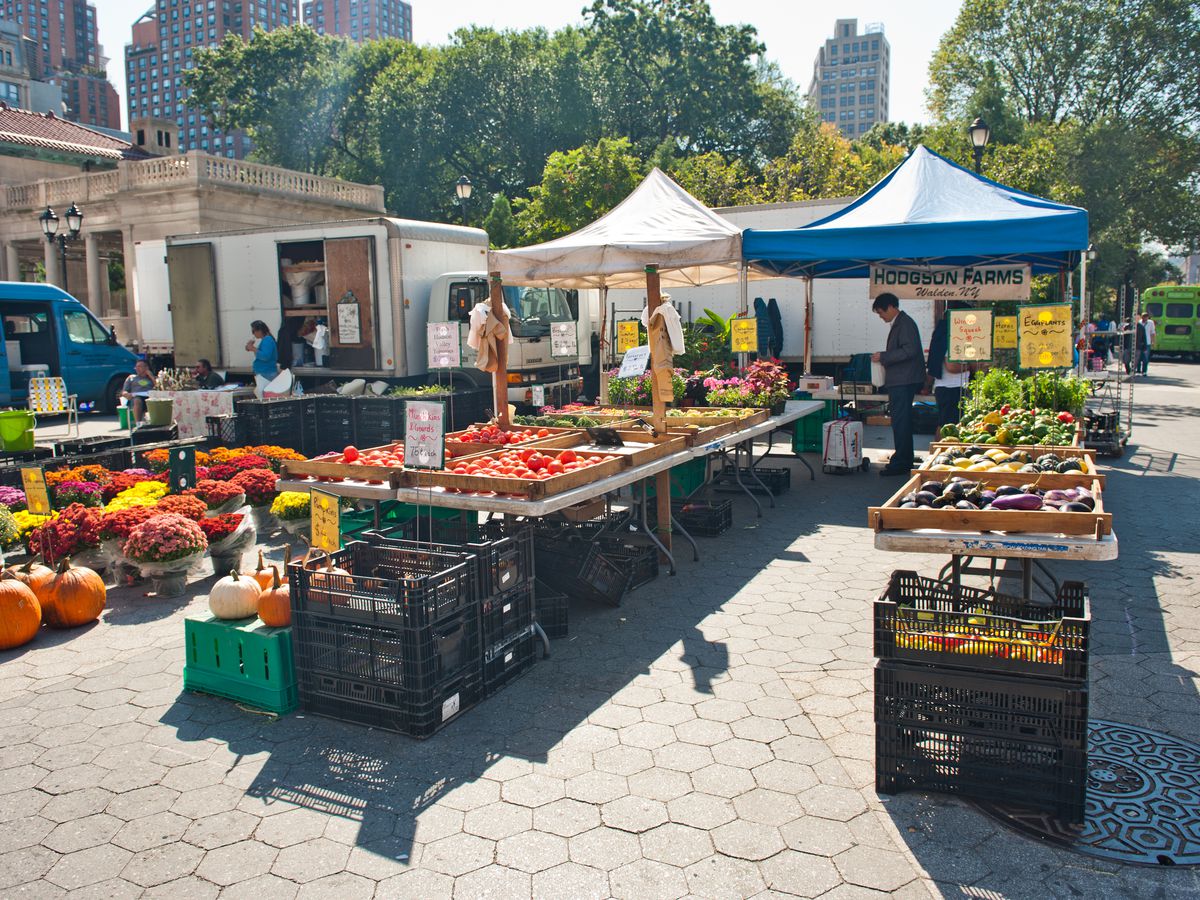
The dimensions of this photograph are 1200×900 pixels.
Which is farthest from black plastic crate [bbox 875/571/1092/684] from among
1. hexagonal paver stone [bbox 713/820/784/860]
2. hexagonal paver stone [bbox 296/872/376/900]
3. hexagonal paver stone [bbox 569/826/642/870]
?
hexagonal paver stone [bbox 296/872/376/900]

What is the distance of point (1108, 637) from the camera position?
5.51m

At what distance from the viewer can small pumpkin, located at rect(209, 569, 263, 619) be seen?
16.1ft

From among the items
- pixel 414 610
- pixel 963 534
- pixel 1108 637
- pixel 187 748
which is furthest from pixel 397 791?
pixel 1108 637

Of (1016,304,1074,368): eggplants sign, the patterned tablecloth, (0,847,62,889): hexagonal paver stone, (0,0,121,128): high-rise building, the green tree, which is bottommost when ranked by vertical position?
(0,847,62,889): hexagonal paver stone

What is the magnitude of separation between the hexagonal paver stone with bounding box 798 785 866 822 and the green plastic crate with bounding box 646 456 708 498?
5.40 m

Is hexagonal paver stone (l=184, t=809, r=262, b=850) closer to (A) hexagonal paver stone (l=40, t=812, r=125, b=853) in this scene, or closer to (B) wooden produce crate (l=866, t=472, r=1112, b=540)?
(A) hexagonal paver stone (l=40, t=812, r=125, b=853)

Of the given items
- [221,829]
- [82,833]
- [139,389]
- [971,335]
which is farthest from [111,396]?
[221,829]

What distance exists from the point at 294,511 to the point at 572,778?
4834 millimetres

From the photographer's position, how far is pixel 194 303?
55.1ft

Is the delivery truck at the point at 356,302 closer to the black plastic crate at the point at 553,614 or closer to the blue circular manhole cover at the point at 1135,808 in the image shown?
the black plastic crate at the point at 553,614

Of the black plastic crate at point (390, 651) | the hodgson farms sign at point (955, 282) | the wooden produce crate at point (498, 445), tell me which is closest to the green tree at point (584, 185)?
the hodgson farms sign at point (955, 282)

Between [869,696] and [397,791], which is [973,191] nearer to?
[869,696]

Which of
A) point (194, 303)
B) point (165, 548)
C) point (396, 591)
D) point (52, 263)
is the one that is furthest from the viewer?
point (52, 263)

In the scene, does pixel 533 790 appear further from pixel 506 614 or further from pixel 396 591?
pixel 506 614
